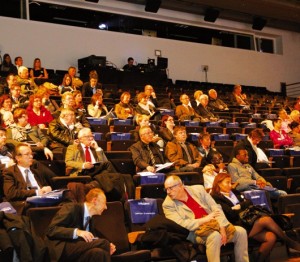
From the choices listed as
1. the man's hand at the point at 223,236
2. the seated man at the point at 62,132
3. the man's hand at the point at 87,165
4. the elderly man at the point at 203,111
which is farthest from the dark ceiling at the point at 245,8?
the man's hand at the point at 223,236

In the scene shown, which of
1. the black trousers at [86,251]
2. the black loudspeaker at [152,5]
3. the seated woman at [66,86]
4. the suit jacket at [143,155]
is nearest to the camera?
the black trousers at [86,251]

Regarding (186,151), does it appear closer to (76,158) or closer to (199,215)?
(76,158)

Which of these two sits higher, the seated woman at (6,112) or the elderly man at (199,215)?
the seated woman at (6,112)

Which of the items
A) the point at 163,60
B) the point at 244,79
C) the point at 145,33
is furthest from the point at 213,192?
the point at 244,79

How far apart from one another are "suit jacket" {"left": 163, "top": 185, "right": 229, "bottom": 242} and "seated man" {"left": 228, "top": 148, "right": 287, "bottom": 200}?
3.93ft

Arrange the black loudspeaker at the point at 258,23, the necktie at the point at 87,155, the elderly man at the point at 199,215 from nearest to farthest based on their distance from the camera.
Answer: the elderly man at the point at 199,215
the necktie at the point at 87,155
the black loudspeaker at the point at 258,23

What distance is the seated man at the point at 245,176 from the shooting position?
595 centimetres

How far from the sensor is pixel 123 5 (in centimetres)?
1508

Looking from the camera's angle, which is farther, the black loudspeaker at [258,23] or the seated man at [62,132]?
the black loudspeaker at [258,23]

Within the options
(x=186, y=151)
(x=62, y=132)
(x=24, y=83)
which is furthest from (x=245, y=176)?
(x=24, y=83)

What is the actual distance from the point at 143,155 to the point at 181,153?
2.24ft

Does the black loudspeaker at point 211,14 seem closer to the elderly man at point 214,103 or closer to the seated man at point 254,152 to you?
the elderly man at point 214,103

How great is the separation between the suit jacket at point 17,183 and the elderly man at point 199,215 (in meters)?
1.16

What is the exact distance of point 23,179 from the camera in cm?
460
